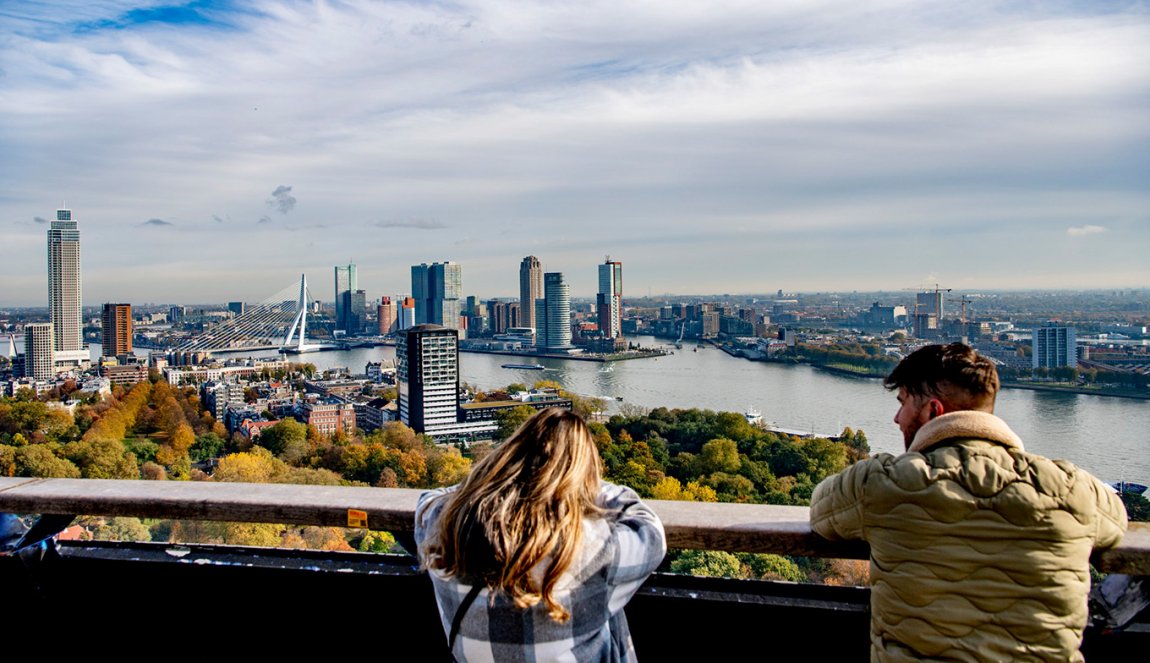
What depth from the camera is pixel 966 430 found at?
0.57 meters

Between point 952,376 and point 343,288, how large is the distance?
42.6m

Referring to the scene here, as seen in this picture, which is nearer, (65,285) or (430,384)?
(430,384)

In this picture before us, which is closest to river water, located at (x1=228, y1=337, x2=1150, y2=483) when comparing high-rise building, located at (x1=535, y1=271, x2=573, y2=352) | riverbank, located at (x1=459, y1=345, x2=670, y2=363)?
riverbank, located at (x1=459, y1=345, x2=670, y2=363)

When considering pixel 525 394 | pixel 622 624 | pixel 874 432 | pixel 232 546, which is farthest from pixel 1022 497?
pixel 525 394

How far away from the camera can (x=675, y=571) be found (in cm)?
74

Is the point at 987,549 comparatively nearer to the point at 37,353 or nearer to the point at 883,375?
the point at 883,375

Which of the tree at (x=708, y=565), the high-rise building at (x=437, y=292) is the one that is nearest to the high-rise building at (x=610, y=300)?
the high-rise building at (x=437, y=292)

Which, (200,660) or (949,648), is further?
(200,660)

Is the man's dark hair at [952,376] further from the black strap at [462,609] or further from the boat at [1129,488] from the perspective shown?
the boat at [1129,488]

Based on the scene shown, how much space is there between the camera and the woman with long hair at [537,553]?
1.70 ft

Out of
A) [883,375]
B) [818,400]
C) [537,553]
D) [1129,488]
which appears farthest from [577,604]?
[818,400]

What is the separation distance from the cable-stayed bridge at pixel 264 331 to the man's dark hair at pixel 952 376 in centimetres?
3190

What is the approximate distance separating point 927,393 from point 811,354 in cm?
2040

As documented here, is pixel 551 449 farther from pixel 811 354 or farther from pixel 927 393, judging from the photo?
pixel 811 354
